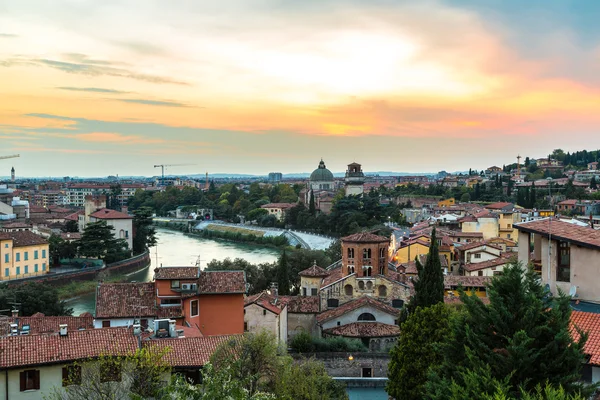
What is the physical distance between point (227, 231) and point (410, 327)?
161 ft

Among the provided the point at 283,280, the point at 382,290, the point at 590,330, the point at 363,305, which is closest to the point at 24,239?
the point at 283,280

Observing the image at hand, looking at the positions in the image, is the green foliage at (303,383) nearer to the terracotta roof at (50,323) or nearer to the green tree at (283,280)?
the terracotta roof at (50,323)

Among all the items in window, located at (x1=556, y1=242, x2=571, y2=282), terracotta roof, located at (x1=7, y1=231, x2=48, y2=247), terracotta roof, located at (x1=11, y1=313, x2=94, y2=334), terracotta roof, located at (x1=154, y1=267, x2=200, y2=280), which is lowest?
terracotta roof, located at (x1=11, y1=313, x2=94, y2=334)

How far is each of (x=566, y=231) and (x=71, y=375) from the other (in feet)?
24.8

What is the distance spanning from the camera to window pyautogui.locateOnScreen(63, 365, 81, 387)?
8758 millimetres

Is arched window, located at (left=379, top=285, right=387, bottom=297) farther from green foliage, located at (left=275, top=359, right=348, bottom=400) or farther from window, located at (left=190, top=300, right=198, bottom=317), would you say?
green foliage, located at (left=275, top=359, right=348, bottom=400)

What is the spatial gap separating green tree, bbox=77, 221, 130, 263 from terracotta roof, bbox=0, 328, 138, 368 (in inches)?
1024

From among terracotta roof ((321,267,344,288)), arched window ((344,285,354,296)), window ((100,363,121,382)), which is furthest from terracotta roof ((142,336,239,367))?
terracotta roof ((321,267,344,288))

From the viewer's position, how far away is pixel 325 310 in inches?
759

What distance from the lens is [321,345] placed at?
16.5m

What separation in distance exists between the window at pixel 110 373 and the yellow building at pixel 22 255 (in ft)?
75.4

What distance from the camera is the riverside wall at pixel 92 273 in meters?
29.3

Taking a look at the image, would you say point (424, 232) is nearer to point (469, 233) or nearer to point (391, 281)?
point (469, 233)

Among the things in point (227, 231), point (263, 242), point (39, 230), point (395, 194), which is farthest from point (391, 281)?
point (395, 194)
